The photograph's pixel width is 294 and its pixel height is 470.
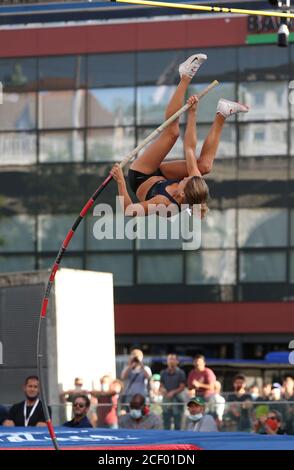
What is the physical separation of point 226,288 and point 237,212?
2.00 m

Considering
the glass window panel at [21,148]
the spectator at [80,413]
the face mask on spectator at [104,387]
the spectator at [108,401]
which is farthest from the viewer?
the glass window panel at [21,148]

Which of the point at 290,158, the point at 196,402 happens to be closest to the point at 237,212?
the point at 290,158

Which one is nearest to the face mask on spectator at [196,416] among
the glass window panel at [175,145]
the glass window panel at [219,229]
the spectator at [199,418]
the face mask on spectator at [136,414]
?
the spectator at [199,418]

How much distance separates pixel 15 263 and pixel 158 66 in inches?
254

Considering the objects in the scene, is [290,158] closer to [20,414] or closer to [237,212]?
[237,212]

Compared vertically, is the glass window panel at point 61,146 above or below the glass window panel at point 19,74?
below

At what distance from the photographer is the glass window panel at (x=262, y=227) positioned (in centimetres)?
3316

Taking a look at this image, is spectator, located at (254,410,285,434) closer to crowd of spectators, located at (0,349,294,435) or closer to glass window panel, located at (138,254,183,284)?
crowd of spectators, located at (0,349,294,435)

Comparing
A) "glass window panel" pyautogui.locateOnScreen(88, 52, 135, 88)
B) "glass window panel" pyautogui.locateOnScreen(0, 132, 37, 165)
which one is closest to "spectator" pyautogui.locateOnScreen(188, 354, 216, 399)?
"glass window panel" pyautogui.locateOnScreen(88, 52, 135, 88)

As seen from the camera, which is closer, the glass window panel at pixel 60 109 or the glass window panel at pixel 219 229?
the glass window panel at pixel 219 229

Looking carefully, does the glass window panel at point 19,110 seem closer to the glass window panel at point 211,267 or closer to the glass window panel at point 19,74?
the glass window panel at point 19,74

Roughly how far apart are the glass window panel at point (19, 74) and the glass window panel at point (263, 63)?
5453 millimetres

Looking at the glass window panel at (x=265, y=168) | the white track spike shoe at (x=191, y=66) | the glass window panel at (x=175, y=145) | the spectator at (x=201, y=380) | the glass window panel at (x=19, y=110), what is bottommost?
the spectator at (x=201, y=380)

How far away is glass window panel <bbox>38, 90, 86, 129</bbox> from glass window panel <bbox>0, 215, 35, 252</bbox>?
2541mm
